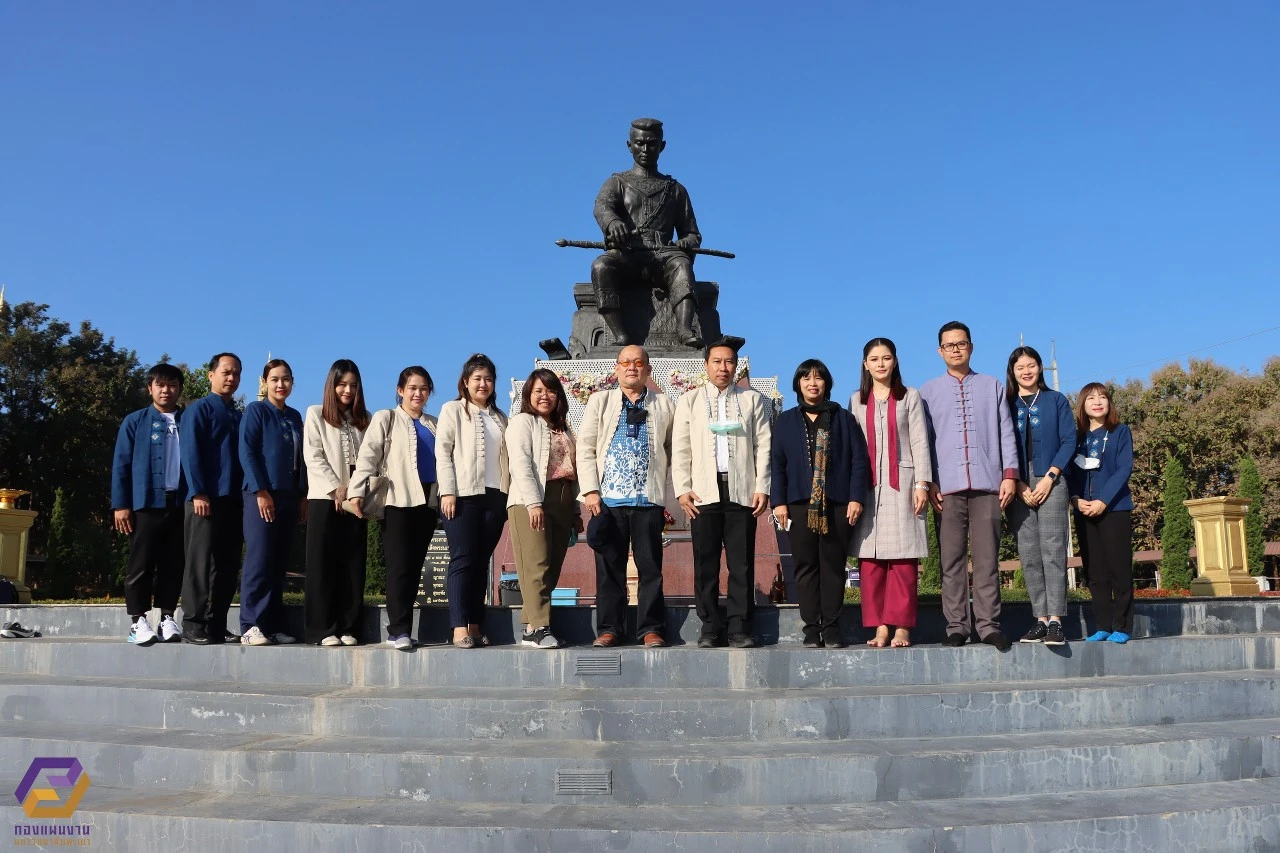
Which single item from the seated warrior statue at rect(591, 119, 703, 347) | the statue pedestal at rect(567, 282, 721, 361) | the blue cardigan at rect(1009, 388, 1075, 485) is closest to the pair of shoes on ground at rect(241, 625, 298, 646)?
the blue cardigan at rect(1009, 388, 1075, 485)

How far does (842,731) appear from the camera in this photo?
4699 mm

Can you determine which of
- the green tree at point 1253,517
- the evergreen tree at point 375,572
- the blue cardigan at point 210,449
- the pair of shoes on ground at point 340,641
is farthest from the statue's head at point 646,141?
the green tree at point 1253,517

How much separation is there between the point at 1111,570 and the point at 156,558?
19.1 ft

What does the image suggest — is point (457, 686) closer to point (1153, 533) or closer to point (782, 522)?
point (782, 522)

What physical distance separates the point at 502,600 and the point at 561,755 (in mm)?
5464

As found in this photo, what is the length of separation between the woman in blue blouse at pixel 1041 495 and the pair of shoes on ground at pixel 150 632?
500cm

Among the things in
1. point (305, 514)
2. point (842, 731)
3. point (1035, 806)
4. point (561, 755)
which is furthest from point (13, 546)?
point (1035, 806)

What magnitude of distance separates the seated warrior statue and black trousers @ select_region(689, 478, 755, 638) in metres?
5.76

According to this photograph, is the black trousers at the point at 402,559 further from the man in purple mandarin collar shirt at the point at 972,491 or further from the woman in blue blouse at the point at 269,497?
the man in purple mandarin collar shirt at the point at 972,491

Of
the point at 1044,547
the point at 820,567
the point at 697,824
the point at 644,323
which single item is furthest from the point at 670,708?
the point at 644,323

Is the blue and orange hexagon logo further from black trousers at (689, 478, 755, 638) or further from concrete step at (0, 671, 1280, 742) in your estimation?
black trousers at (689, 478, 755, 638)

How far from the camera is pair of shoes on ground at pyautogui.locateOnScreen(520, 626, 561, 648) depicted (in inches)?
215

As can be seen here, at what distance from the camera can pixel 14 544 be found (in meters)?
11.6

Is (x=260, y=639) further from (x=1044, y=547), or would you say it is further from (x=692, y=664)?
(x=1044, y=547)
